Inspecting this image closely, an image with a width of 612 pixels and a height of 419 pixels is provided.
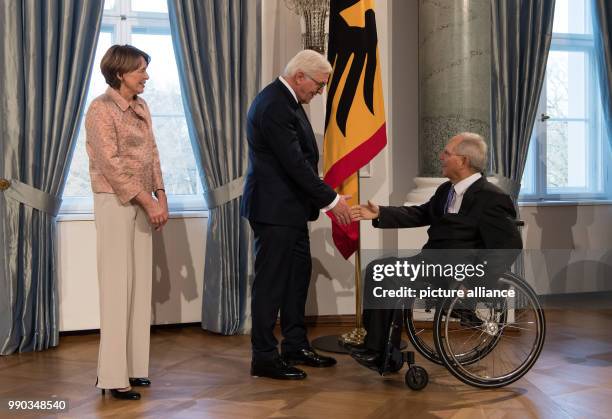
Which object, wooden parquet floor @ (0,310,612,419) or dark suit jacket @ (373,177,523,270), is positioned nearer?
wooden parquet floor @ (0,310,612,419)

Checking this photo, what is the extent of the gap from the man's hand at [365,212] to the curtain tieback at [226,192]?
1.36 m

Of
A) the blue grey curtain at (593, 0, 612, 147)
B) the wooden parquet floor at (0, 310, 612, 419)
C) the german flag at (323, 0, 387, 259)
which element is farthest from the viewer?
the blue grey curtain at (593, 0, 612, 147)

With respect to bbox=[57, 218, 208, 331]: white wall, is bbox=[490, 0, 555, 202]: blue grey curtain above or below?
above

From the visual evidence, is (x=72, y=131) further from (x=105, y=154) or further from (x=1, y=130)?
(x=105, y=154)

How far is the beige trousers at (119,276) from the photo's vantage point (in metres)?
3.56

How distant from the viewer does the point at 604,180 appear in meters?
6.72

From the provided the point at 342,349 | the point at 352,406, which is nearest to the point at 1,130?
the point at 342,349

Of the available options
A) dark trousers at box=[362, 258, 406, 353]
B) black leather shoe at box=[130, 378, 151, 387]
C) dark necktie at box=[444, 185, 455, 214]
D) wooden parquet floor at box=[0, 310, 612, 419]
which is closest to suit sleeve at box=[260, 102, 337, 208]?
dark trousers at box=[362, 258, 406, 353]

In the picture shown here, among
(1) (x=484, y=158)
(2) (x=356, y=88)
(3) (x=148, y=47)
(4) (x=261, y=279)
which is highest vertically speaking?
(3) (x=148, y=47)

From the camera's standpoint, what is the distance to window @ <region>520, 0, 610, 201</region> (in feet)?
21.4

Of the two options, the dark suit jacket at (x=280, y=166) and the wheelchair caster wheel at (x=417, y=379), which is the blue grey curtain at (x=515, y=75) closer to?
the dark suit jacket at (x=280, y=166)

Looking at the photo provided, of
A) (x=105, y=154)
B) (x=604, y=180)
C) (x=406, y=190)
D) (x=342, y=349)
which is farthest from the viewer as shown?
(x=604, y=180)

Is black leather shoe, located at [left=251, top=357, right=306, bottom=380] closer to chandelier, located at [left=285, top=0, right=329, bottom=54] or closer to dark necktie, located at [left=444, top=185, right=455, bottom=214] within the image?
dark necktie, located at [left=444, top=185, right=455, bottom=214]

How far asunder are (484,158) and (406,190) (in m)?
1.92
